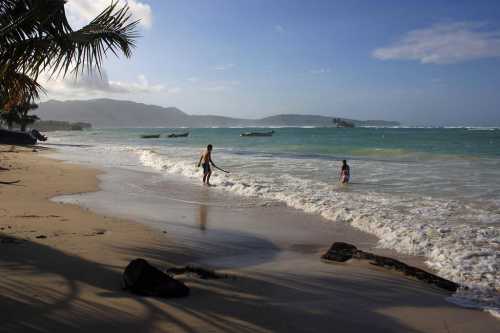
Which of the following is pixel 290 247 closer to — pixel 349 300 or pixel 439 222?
pixel 349 300

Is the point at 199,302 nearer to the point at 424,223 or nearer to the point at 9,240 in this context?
the point at 9,240

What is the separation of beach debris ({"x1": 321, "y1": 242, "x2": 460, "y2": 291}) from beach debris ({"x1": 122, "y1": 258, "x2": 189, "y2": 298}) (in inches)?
97.9

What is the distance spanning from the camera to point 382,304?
4.28 metres

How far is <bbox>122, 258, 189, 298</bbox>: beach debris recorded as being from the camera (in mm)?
4051

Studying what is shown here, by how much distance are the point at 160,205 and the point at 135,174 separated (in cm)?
702

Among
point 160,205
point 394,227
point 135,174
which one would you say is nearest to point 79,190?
point 160,205

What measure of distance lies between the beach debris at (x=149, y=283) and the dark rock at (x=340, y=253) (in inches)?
95.3

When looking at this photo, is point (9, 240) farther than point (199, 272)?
Yes

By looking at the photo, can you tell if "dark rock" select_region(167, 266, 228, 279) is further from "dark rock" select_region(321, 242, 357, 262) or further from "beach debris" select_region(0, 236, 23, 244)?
"beach debris" select_region(0, 236, 23, 244)

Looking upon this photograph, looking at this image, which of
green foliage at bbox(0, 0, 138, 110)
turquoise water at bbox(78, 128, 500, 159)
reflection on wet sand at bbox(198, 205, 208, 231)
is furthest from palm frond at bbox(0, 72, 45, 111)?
turquoise water at bbox(78, 128, 500, 159)

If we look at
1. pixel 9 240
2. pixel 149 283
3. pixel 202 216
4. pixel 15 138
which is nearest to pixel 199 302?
pixel 149 283

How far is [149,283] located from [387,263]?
10.3 ft

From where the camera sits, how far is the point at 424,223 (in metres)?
8.48

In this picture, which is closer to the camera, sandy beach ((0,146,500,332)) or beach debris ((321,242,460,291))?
sandy beach ((0,146,500,332))
